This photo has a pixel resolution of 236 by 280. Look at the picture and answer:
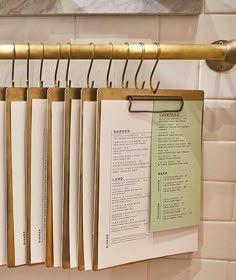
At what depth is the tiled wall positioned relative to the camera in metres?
0.74

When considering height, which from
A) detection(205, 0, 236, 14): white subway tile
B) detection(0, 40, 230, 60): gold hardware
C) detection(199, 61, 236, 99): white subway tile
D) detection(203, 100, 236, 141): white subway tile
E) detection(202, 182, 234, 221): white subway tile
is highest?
detection(205, 0, 236, 14): white subway tile

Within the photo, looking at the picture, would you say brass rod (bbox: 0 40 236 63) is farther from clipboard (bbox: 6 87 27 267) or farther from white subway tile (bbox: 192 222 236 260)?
white subway tile (bbox: 192 222 236 260)

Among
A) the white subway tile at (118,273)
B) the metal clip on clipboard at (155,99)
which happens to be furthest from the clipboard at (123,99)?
the white subway tile at (118,273)

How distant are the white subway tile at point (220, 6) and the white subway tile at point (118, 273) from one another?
1.72 feet

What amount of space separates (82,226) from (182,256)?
25 cm

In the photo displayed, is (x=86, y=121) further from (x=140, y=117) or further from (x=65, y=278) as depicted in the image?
(x=65, y=278)

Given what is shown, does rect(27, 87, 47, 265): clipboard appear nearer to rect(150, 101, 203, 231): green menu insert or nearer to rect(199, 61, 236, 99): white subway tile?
rect(150, 101, 203, 231): green menu insert

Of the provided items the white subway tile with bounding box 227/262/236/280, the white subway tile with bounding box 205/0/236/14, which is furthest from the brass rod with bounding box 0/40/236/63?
the white subway tile with bounding box 227/262/236/280

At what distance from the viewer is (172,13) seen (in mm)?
722

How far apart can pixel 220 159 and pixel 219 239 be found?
0.16 metres

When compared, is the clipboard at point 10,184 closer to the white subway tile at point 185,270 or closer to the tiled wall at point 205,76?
the tiled wall at point 205,76

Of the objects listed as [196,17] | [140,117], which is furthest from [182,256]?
[196,17]

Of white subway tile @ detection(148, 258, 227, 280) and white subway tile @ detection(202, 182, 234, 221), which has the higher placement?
white subway tile @ detection(202, 182, 234, 221)

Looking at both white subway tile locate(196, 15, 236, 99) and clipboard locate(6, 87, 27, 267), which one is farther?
white subway tile locate(196, 15, 236, 99)
